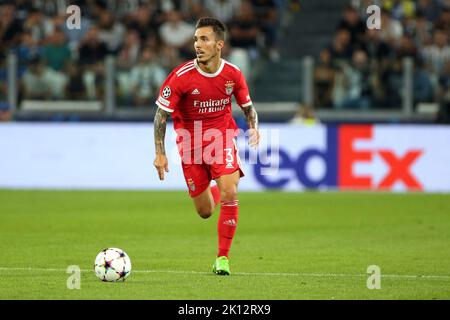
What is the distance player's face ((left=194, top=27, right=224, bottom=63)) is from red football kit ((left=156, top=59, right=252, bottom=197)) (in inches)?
9.6

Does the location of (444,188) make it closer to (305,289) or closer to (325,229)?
(325,229)

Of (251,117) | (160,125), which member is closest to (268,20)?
(251,117)

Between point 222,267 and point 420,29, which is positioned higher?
point 420,29

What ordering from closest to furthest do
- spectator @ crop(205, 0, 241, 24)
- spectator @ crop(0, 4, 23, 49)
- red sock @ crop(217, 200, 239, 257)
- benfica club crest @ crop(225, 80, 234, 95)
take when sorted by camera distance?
red sock @ crop(217, 200, 239, 257)
benfica club crest @ crop(225, 80, 234, 95)
spectator @ crop(0, 4, 23, 49)
spectator @ crop(205, 0, 241, 24)

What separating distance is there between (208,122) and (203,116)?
8 cm

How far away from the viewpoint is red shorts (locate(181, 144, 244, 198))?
35.2 feet

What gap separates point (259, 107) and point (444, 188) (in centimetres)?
440

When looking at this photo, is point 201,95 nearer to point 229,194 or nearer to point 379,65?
point 229,194

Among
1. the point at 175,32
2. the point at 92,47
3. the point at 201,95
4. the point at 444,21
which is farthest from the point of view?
the point at 175,32

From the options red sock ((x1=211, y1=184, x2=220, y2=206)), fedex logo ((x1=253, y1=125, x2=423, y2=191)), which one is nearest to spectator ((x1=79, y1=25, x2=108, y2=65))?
fedex logo ((x1=253, y1=125, x2=423, y2=191))

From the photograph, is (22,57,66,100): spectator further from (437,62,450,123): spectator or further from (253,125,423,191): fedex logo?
(437,62,450,123): spectator

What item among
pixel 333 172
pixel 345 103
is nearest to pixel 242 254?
pixel 333 172

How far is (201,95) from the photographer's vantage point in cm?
1083

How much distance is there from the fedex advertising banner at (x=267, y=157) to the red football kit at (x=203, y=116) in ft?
32.3
